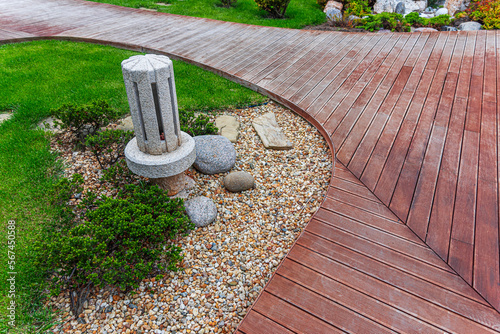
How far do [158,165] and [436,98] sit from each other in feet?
13.7

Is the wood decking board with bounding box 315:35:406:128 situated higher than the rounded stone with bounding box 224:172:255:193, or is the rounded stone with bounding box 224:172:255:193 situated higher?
the wood decking board with bounding box 315:35:406:128

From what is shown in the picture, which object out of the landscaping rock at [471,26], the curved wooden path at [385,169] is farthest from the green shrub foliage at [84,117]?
the landscaping rock at [471,26]

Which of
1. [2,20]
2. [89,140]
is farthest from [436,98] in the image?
[2,20]

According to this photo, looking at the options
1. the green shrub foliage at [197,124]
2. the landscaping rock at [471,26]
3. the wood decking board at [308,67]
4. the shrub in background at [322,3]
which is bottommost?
the green shrub foliage at [197,124]

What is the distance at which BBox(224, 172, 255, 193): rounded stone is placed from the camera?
133 inches

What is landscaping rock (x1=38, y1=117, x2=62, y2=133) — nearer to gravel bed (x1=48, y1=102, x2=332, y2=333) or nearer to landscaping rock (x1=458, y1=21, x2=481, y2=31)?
gravel bed (x1=48, y1=102, x2=332, y2=333)

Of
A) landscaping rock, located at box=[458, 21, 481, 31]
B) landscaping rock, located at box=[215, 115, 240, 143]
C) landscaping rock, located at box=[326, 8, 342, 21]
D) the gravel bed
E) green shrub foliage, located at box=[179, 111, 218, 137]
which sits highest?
landscaping rock, located at box=[326, 8, 342, 21]

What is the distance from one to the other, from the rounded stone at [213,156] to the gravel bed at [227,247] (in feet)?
0.34

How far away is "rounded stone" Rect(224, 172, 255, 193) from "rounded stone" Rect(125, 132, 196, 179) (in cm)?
61

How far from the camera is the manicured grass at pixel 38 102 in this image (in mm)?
2494

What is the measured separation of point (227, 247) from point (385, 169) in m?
1.94

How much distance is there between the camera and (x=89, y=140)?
3402mm

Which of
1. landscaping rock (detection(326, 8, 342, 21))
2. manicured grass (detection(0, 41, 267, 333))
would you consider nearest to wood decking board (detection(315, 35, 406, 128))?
manicured grass (detection(0, 41, 267, 333))

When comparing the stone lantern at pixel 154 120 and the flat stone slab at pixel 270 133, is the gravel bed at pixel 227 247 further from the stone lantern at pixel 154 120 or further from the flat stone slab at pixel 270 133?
the stone lantern at pixel 154 120
